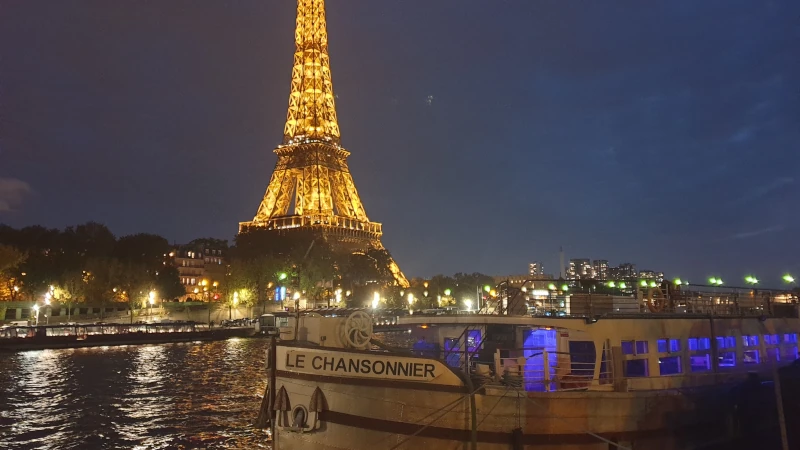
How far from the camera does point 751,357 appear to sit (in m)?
22.6

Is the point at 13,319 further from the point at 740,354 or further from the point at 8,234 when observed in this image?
the point at 740,354

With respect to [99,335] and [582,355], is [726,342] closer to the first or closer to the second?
[582,355]

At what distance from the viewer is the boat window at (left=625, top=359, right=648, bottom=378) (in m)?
18.4

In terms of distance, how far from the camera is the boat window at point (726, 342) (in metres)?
20.9

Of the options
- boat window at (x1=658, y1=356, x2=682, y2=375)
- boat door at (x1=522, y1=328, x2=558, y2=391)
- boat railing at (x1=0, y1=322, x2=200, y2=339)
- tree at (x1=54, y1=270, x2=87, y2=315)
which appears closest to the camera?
boat door at (x1=522, y1=328, x2=558, y2=391)

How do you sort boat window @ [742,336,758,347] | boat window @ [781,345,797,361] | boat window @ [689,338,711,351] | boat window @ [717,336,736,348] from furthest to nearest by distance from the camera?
boat window @ [781,345,797,361] < boat window @ [742,336,758,347] < boat window @ [717,336,736,348] < boat window @ [689,338,711,351]

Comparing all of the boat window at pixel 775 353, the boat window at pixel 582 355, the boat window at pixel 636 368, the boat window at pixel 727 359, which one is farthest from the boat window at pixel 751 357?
the boat window at pixel 582 355

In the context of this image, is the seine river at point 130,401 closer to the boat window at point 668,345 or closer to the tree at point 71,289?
the boat window at point 668,345

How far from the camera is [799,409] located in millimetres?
20703

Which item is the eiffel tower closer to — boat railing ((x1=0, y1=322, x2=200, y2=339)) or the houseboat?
boat railing ((x1=0, y1=322, x2=200, y2=339))

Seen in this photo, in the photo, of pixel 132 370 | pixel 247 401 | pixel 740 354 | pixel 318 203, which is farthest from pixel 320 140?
pixel 740 354

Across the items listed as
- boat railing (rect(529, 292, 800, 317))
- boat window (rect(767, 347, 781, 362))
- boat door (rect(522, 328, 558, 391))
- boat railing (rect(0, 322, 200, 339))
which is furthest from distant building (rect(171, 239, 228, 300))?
boat door (rect(522, 328, 558, 391))

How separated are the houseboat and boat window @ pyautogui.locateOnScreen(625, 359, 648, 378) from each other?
0.12 ft

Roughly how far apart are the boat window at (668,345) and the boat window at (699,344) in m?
0.63
